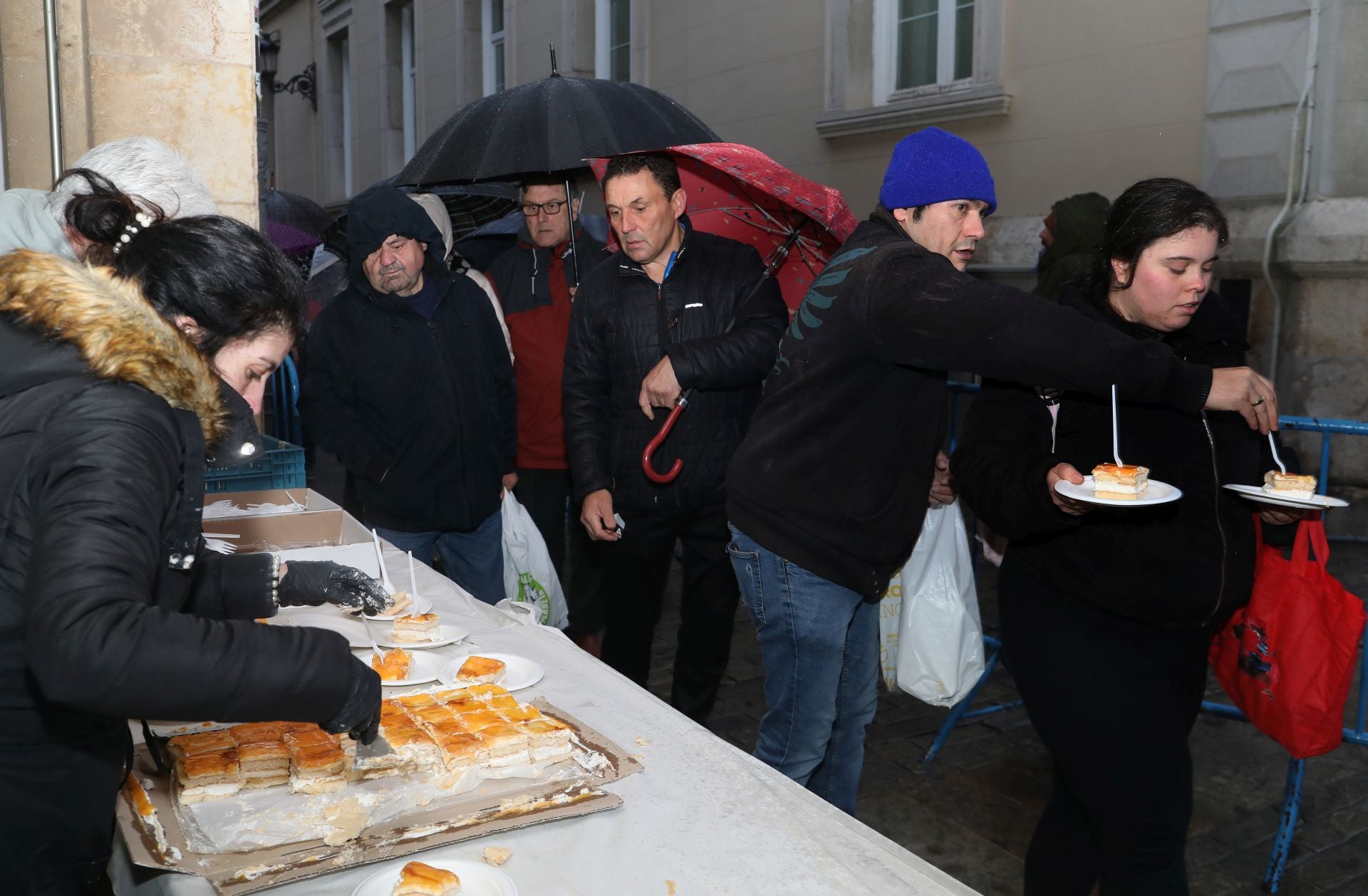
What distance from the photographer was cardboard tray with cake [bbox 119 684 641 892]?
161 cm

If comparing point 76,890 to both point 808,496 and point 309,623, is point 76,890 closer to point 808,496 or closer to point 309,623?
point 309,623

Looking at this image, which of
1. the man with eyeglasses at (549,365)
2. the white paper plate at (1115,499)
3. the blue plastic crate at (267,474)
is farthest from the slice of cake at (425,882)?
the man with eyeglasses at (549,365)

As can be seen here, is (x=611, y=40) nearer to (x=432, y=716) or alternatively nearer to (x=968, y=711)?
(x=968, y=711)

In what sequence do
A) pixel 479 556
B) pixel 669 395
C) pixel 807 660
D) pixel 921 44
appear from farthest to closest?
pixel 921 44 < pixel 479 556 < pixel 669 395 < pixel 807 660

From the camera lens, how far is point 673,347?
3633 millimetres

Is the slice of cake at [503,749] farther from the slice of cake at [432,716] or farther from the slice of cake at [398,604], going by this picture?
the slice of cake at [398,604]

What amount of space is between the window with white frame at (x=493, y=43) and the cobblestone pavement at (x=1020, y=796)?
12776mm

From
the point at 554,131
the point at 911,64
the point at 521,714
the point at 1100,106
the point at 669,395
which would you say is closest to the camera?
the point at 521,714

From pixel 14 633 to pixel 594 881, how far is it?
86 centimetres

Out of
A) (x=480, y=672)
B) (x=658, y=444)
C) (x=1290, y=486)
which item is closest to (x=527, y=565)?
(x=658, y=444)

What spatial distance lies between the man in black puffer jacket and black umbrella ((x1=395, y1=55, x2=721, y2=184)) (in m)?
0.85

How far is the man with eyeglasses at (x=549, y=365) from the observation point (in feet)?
16.2

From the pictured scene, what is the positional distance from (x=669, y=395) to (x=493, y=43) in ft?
44.5

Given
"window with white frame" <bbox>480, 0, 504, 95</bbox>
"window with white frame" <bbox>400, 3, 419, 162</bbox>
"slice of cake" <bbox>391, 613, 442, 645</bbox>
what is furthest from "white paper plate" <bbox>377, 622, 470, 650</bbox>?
"window with white frame" <bbox>400, 3, 419, 162</bbox>
